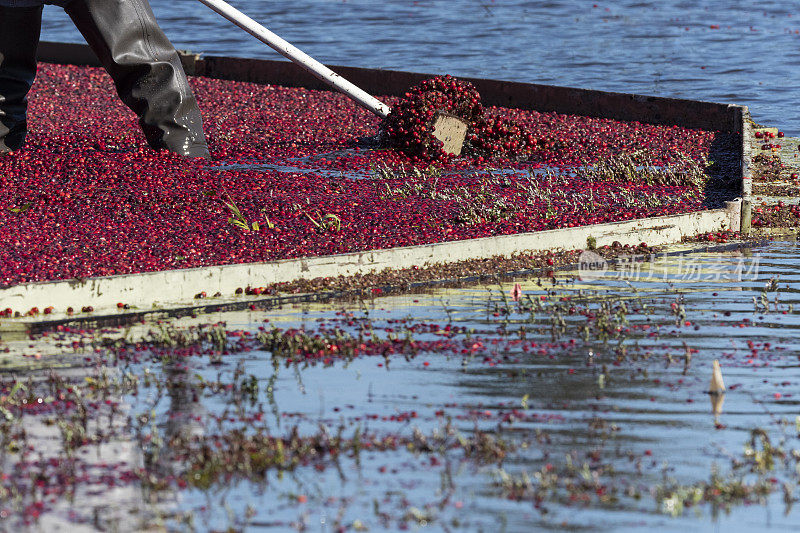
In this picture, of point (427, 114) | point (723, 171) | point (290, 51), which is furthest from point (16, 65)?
point (723, 171)

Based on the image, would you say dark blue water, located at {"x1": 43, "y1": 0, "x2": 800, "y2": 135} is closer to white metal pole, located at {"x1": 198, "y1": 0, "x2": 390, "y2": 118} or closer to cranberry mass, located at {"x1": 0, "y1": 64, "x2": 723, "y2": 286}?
cranberry mass, located at {"x1": 0, "y1": 64, "x2": 723, "y2": 286}

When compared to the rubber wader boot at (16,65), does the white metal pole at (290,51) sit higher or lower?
higher

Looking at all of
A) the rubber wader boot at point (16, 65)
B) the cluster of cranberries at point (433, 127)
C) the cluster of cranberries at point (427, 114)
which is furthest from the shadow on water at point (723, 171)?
the rubber wader boot at point (16, 65)

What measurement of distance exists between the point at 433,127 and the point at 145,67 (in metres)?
2.84

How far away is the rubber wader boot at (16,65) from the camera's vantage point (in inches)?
432

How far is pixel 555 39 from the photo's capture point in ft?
95.2

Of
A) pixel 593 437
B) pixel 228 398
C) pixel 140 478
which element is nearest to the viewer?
pixel 140 478

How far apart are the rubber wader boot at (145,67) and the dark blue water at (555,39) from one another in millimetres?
8580

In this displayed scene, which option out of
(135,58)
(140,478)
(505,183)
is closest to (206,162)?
(135,58)

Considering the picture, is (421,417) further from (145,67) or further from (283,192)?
(145,67)

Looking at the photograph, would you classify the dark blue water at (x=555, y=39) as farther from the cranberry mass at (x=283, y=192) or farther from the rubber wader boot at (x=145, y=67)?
the rubber wader boot at (x=145, y=67)

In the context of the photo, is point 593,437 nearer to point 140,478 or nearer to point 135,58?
point 140,478

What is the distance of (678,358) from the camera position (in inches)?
259

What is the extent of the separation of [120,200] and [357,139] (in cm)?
414
